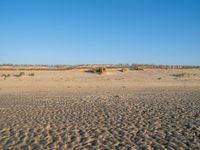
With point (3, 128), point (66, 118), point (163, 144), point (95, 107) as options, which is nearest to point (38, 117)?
point (66, 118)

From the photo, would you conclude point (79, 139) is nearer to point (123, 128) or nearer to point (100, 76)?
point (123, 128)

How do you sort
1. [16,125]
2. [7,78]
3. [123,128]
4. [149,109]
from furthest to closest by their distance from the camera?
[7,78]
[149,109]
[16,125]
[123,128]

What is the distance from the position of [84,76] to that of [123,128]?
1064 inches

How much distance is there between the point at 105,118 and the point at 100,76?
24669 millimetres

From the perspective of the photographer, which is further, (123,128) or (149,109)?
(149,109)

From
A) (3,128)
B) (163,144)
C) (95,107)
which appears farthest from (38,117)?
(163,144)

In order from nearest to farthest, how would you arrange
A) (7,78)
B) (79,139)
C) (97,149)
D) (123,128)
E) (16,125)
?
1. (97,149)
2. (79,139)
3. (123,128)
4. (16,125)
5. (7,78)

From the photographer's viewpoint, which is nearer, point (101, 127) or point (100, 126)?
point (101, 127)

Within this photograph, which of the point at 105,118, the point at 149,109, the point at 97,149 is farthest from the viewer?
the point at 149,109

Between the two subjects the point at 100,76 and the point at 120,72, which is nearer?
the point at 100,76

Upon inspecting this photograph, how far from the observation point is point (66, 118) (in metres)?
12.1

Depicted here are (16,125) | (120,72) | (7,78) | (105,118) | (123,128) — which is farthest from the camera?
(120,72)

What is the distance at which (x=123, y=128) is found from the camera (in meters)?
10.1

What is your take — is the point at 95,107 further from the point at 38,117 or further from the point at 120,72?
the point at 120,72
